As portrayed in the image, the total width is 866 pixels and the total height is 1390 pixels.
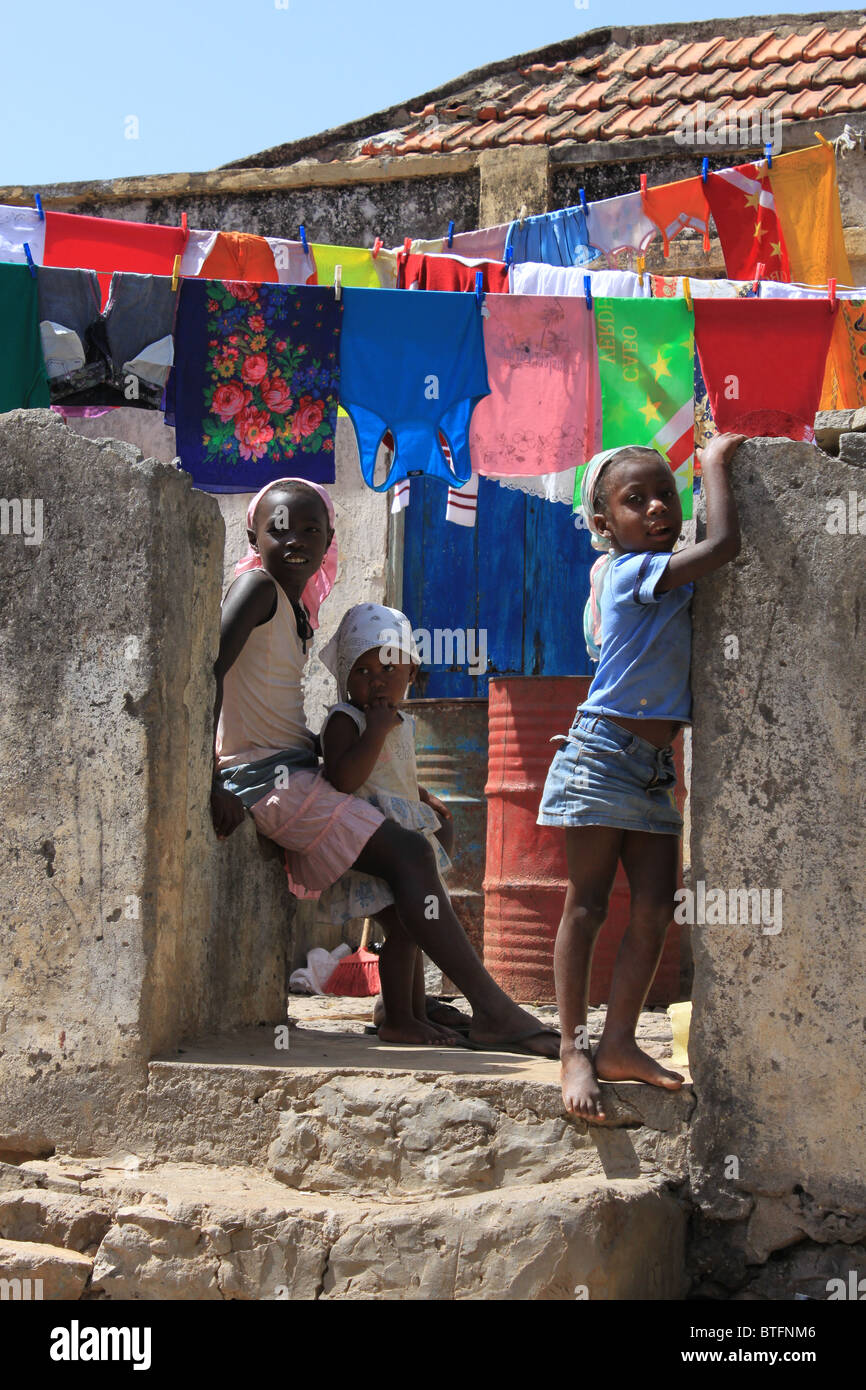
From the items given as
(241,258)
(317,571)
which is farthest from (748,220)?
(317,571)

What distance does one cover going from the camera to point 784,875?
2768 millimetres

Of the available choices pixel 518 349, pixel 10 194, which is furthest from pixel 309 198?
pixel 518 349

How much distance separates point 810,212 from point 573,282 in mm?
1139

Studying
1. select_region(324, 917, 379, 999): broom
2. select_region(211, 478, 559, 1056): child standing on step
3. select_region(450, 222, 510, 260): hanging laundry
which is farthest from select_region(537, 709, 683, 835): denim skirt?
select_region(450, 222, 510, 260): hanging laundry

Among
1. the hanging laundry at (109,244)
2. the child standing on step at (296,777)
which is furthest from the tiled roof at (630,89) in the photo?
the child standing on step at (296,777)

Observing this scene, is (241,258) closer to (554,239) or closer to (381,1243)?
(554,239)

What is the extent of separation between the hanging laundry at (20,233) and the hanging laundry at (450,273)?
170cm

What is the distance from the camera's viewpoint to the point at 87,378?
17.6ft

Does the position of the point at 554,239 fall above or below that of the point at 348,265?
above

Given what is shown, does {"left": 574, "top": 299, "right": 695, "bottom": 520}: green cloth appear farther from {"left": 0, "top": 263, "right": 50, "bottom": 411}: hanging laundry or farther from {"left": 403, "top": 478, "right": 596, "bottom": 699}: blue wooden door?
{"left": 0, "top": 263, "right": 50, "bottom": 411}: hanging laundry

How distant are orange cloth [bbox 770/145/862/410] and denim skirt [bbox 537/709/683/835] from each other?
4.04m

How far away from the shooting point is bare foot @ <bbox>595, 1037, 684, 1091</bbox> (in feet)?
9.18

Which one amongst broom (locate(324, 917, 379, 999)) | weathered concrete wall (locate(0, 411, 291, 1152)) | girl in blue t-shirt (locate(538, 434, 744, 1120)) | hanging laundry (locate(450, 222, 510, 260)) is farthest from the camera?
hanging laundry (locate(450, 222, 510, 260))
